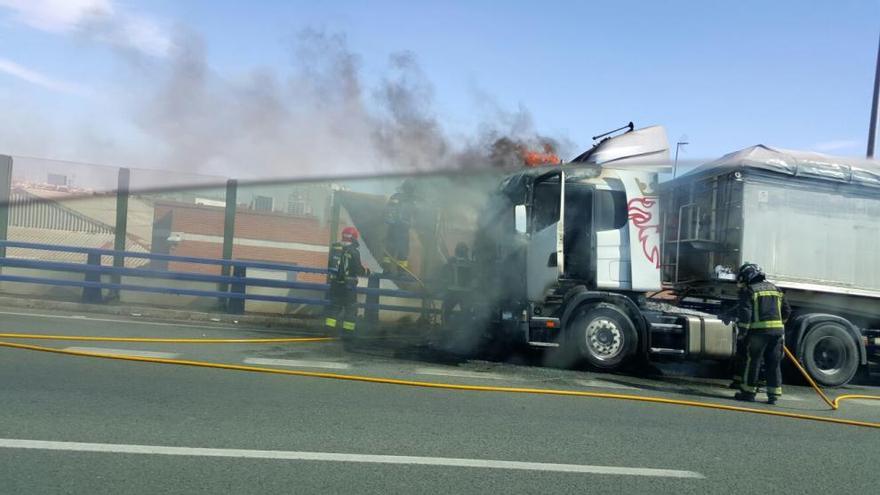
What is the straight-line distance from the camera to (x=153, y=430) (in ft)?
17.0

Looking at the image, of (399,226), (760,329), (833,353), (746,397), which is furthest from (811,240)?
(399,226)

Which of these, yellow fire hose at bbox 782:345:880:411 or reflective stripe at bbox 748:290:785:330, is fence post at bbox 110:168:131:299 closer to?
reflective stripe at bbox 748:290:785:330

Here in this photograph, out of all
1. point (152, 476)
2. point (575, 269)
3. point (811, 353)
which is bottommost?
point (152, 476)

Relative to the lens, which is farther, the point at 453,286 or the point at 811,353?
the point at 453,286

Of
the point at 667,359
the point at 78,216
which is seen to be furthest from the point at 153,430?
the point at 78,216

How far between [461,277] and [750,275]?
156 inches

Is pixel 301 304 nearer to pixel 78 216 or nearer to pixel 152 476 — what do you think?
pixel 78 216

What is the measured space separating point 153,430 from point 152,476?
3.18ft

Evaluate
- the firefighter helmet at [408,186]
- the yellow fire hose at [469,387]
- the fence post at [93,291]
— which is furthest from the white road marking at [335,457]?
the fence post at [93,291]

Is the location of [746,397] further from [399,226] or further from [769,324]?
[399,226]

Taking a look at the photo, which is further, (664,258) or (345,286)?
(345,286)

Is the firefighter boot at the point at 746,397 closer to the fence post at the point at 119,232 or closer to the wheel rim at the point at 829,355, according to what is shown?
the wheel rim at the point at 829,355

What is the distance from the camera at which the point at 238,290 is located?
12344 millimetres

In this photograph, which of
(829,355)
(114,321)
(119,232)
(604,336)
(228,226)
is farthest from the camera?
(228,226)
